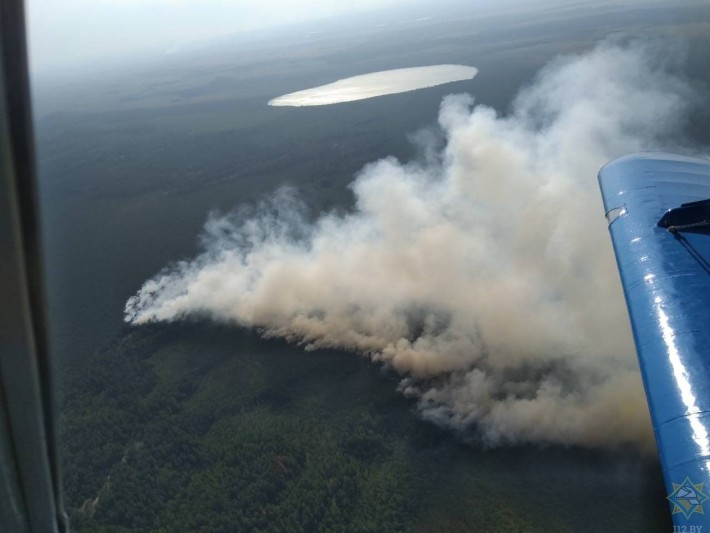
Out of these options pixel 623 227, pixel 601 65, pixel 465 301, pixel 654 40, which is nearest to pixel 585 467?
pixel 623 227

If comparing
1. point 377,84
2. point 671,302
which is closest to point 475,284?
point 671,302

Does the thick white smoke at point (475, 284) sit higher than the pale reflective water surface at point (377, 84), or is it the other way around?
the pale reflective water surface at point (377, 84)

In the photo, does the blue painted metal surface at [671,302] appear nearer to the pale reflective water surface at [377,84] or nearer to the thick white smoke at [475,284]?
the thick white smoke at [475,284]

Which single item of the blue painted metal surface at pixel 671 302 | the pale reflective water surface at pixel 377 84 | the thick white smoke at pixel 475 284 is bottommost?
the thick white smoke at pixel 475 284

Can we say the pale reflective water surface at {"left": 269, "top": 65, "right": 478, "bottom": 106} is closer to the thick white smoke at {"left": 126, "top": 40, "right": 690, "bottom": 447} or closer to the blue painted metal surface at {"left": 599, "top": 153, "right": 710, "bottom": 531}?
the thick white smoke at {"left": 126, "top": 40, "right": 690, "bottom": 447}

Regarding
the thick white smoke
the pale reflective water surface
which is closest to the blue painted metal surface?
the thick white smoke

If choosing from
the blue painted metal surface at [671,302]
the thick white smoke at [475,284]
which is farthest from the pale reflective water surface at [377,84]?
the blue painted metal surface at [671,302]
